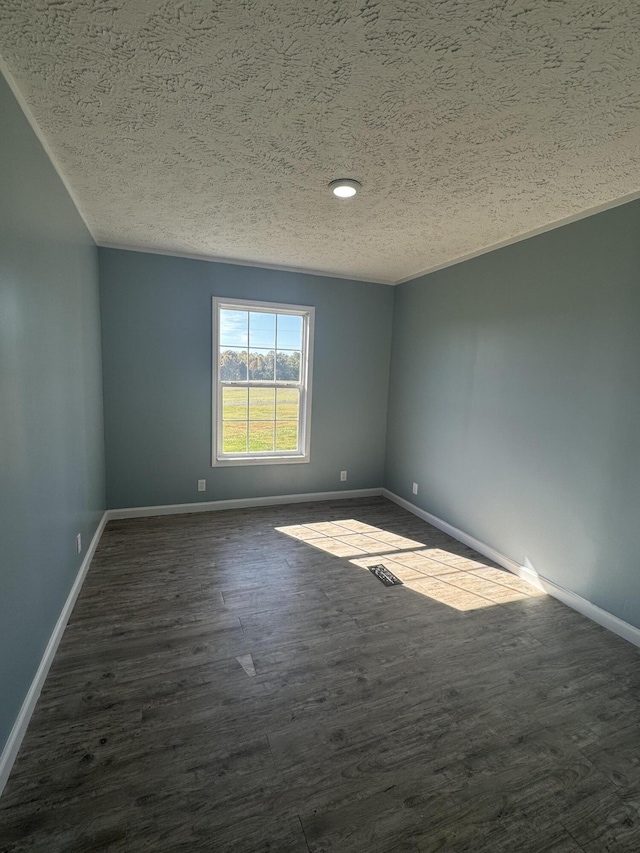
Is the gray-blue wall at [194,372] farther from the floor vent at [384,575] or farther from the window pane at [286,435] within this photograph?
the floor vent at [384,575]

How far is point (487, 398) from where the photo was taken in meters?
3.26

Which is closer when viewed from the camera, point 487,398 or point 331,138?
point 331,138

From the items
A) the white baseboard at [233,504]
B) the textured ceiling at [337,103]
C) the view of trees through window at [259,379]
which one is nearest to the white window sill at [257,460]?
the view of trees through window at [259,379]

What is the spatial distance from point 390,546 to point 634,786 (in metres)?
2.10

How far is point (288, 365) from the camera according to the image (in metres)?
4.32

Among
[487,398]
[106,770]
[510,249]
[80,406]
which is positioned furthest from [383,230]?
[106,770]

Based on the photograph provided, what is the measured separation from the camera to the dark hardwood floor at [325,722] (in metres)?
1.28

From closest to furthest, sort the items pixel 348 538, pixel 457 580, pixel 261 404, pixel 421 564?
1. pixel 457 580
2. pixel 421 564
3. pixel 348 538
4. pixel 261 404

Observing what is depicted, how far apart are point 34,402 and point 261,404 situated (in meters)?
2.59

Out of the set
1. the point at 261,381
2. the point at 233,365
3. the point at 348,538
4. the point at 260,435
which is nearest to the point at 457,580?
the point at 348,538

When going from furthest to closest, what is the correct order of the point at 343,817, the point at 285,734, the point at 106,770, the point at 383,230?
the point at 383,230, the point at 285,734, the point at 106,770, the point at 343,817

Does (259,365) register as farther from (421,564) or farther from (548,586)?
(548,586)

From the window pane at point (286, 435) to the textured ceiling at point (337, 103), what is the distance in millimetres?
2244

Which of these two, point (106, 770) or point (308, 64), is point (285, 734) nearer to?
point (106, 770)
